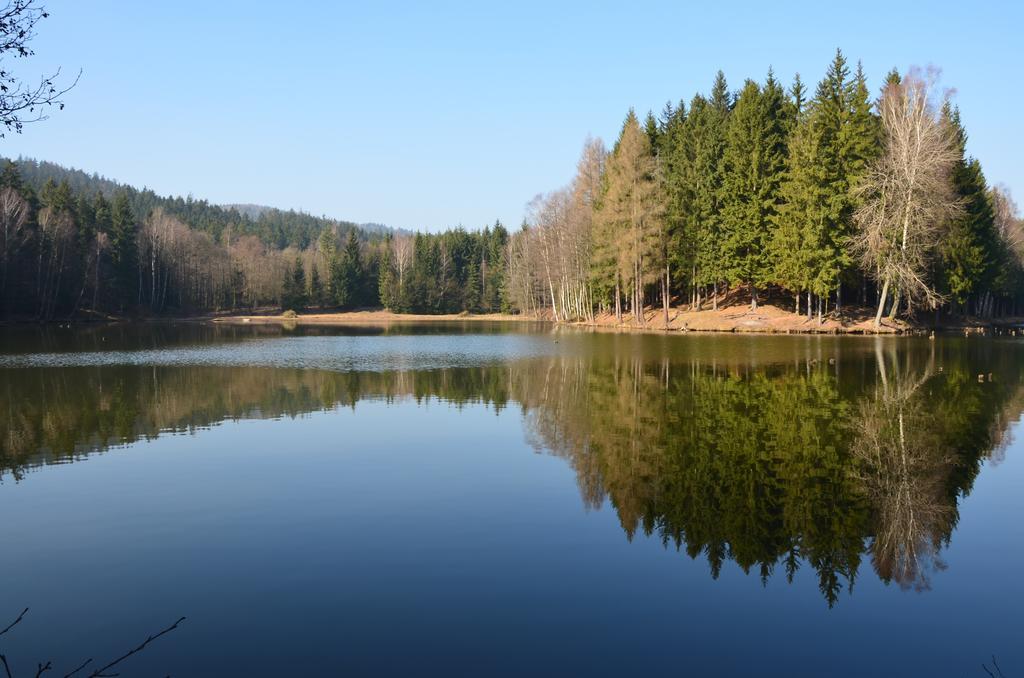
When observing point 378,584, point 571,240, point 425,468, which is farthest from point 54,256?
point 378,584

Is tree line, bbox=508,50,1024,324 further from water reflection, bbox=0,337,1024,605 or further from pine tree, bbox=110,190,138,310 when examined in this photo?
pine tree, bbox=110,190,138,310

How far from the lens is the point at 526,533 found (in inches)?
445

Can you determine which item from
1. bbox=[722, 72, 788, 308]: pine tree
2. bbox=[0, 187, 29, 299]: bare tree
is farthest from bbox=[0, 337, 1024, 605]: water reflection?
bbox=[0, 187, 29, 299]: bare tree

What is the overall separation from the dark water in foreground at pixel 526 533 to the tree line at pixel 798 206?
29.9m

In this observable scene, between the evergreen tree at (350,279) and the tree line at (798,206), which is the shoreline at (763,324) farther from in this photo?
the evergreen tree at (350,279)

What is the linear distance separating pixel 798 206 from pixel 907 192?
742 cm

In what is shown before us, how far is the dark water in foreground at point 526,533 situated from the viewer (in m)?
7.71

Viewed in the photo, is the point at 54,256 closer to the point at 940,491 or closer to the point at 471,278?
the point at 471,278

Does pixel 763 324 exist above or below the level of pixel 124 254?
below

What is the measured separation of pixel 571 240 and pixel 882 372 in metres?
52.1

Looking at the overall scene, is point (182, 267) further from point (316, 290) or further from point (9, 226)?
point (9, 226)

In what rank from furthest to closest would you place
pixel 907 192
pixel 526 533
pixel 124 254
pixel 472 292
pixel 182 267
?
pixel 472 292 < pixel 182 267 < pixel 124 254 < pixel 907 192 < pixel 526 533

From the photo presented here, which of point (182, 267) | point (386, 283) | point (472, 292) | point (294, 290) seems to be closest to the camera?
point (182, 267)

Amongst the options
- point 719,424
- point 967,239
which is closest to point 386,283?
point 967,239
